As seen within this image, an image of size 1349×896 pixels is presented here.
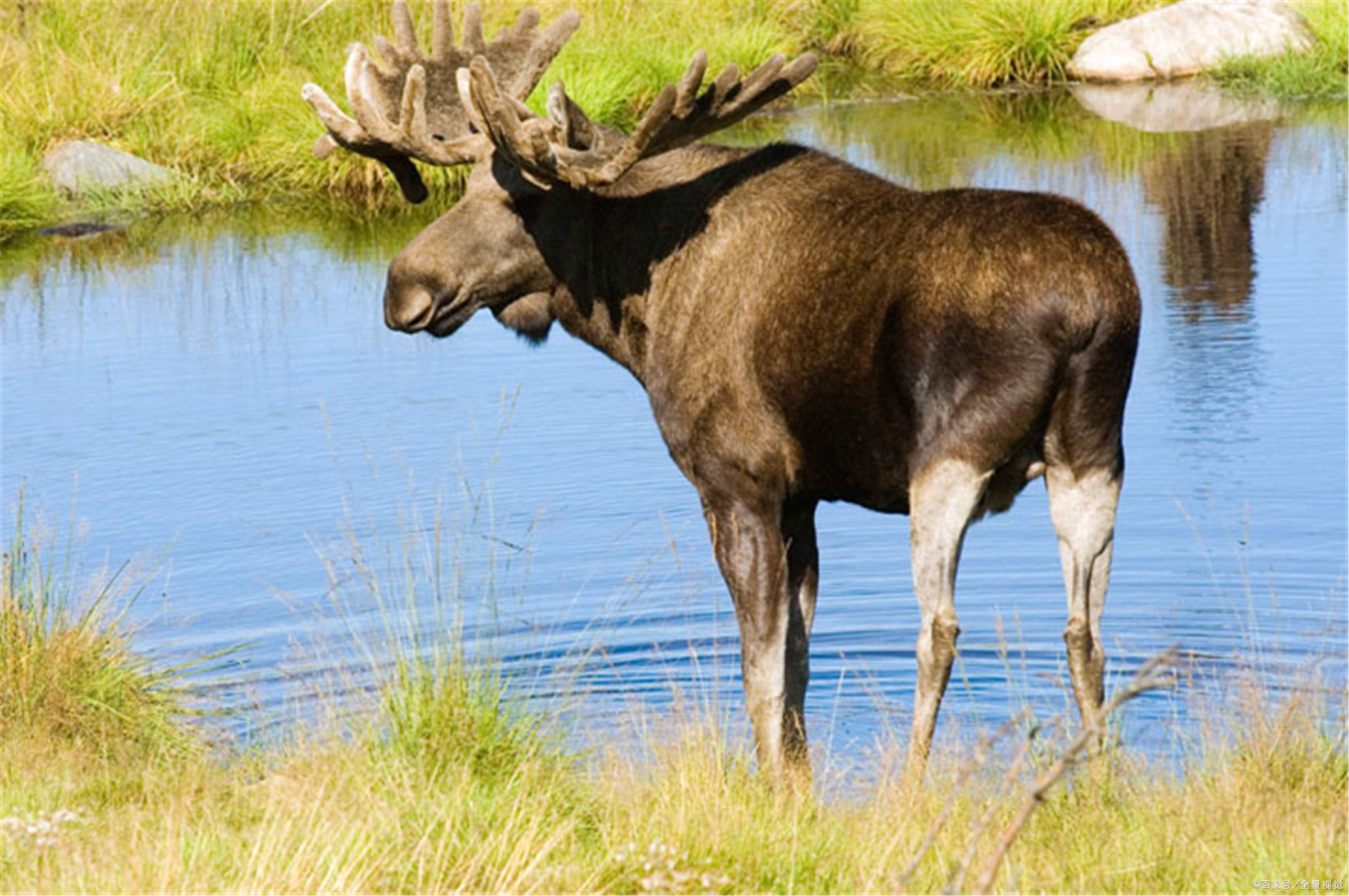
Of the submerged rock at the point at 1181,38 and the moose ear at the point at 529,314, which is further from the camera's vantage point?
the submerged rock at the point at 1181,38

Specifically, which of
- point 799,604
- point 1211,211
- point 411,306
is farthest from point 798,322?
point 1211,211

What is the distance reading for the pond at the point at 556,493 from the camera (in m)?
8.71

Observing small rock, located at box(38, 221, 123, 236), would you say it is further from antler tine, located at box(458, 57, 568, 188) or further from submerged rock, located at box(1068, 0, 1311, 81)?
antler tine, located at box(458, 57, 568, 188)

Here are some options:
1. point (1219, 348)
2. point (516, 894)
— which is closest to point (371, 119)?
point (516, 894)

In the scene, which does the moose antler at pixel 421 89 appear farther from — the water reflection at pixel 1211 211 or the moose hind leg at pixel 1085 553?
the water reflection at pixel 1211 211

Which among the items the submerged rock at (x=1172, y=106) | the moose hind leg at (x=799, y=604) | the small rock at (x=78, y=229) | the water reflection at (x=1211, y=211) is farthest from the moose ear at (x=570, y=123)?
the submerged rock at (x=1172, y=106)

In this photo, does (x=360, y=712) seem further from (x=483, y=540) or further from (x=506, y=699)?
(x=483, y=540)

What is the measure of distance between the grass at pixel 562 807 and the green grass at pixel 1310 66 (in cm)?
1923

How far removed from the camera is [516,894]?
5.38 m

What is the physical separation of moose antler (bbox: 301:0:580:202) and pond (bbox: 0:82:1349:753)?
51.9 inches

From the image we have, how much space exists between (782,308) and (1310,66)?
20.1 metres

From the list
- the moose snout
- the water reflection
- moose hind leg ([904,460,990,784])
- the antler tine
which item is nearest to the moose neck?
the antler tine

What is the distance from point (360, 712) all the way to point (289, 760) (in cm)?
30

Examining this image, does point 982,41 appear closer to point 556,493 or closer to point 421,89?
point 556,493
